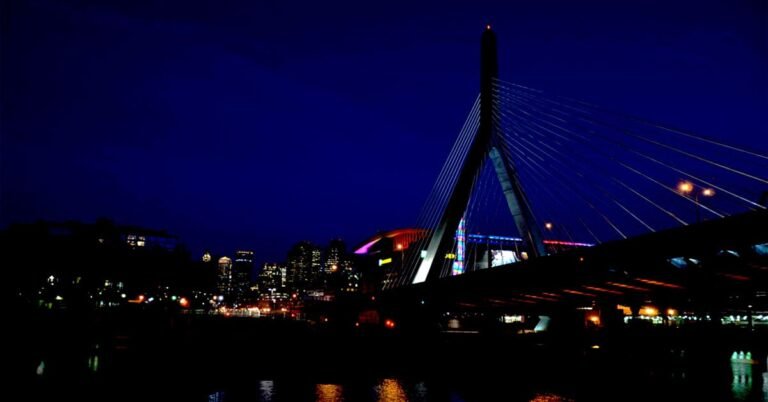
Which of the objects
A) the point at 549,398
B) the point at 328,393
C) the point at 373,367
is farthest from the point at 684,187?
the point at 328,393

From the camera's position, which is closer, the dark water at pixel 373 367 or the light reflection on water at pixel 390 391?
the light reflection on water at pixel 390 391

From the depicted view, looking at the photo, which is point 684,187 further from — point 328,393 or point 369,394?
A: point 328,393

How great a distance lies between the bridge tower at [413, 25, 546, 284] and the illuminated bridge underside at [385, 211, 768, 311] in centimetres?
213

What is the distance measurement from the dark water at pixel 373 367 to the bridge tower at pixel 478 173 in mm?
5338

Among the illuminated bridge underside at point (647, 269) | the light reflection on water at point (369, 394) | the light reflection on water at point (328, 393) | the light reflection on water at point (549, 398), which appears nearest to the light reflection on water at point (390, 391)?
the light reflection on water at point (369, 394)

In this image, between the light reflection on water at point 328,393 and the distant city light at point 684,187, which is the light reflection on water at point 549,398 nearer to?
the light reflection on water at point 328,393

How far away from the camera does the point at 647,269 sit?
20359 millimetres

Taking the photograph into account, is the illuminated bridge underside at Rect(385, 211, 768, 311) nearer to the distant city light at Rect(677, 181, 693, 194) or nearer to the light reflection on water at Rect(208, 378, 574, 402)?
the distant city light at Rect(677, 181, 693, 194)

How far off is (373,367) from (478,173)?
12713 millimetres

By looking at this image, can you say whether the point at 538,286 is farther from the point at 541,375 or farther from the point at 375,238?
the point at 375,238

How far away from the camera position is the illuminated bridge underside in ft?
52.4

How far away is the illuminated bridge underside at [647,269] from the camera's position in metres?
16.0

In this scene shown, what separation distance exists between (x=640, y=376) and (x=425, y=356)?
395 inches

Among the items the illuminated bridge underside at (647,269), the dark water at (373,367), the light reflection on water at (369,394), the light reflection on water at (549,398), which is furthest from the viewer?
the illuminated bridge underside at (647,269)
